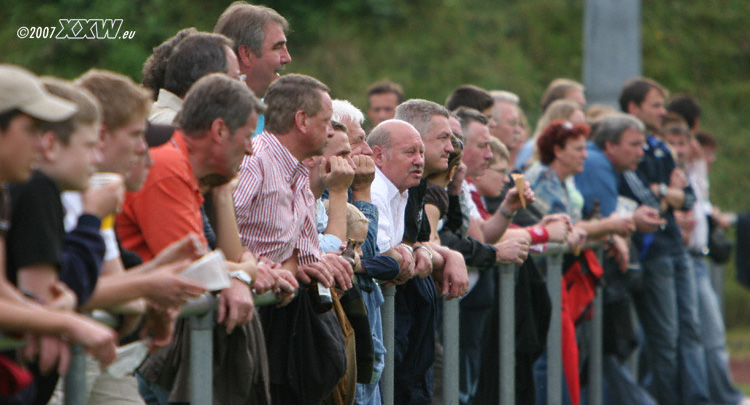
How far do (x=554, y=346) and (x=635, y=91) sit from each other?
11.0ft

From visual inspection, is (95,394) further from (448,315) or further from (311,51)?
(311,51)

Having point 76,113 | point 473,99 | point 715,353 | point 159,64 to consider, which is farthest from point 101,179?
point 715,353

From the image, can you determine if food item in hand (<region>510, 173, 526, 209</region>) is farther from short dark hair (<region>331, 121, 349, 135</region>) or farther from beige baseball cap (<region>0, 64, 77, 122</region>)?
beige baseball cap (<region>0, 64, 77, 122</region>)

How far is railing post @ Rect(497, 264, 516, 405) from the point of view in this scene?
519 cm

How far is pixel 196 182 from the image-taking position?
3172 mm

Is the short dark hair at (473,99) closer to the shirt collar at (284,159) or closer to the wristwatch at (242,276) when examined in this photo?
the shirt collar at (284,159)

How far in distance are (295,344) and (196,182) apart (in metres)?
0.72

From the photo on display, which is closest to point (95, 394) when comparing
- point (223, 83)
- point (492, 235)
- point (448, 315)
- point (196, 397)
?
point (196, 397)

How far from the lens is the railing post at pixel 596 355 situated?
659 centimetres

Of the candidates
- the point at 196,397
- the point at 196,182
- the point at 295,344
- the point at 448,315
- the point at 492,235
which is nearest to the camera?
the point at 196,397

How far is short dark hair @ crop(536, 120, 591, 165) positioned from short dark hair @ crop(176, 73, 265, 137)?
3.55 m

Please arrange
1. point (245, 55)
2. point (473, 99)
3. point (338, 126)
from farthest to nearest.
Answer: point (473, 99) → point (245, 55) → point (338, 126)

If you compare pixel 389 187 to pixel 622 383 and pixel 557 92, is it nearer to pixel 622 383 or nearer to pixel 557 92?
pixel 622 383

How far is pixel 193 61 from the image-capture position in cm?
374
